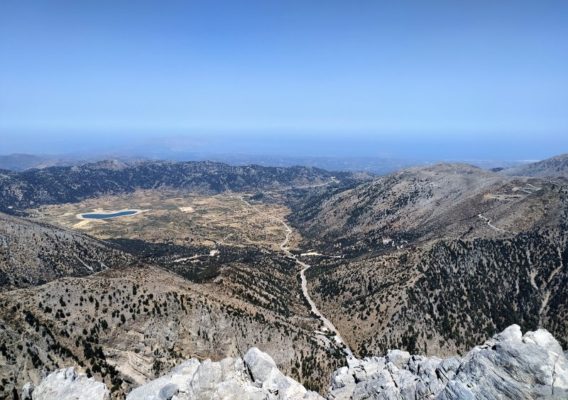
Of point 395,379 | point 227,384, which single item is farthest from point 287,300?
point 227,384

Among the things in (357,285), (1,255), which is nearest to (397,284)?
(357,285)

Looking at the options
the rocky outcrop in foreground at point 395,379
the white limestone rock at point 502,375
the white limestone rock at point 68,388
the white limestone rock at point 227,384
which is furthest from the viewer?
the white limestone rock at point 68,388

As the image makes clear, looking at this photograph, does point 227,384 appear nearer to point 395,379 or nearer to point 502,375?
point 395,379

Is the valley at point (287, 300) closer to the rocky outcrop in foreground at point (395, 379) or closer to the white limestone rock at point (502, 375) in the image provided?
the rocky outcrop in foreground at point (395, 379)

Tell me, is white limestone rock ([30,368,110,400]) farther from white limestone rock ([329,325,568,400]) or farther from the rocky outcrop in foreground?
white limestone rock ([329,325,568,400])

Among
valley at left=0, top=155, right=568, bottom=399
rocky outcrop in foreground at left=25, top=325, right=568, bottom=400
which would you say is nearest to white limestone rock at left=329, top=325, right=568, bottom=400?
rocky outcrop in foreground at left=25, top=325, right=568, bottom=400

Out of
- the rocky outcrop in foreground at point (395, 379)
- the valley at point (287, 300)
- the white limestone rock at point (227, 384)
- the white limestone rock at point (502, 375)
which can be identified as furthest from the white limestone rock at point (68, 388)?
the white limestone rock at point (502, 375)

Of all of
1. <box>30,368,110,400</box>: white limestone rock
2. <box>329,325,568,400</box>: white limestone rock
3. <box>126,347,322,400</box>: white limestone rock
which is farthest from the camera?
<box>30,368,110,400</box>: white limestone rock

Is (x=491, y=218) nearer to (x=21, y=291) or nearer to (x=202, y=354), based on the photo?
(x=202, y=354)
